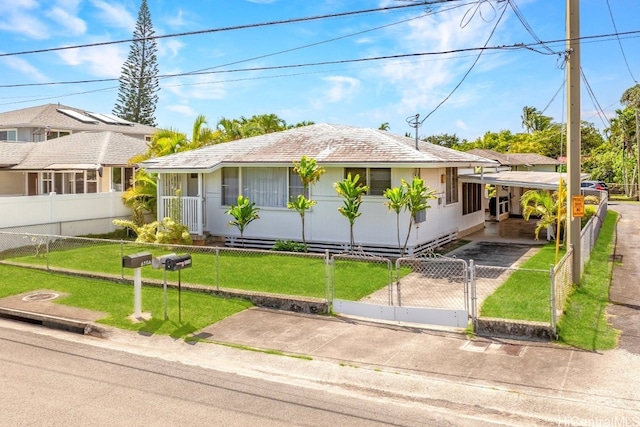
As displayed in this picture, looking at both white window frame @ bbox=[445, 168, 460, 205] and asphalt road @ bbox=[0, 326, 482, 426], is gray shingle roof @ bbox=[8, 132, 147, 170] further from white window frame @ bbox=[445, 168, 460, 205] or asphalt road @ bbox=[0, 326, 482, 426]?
asphalt road @ bbox=[0, 326, 482, 426]

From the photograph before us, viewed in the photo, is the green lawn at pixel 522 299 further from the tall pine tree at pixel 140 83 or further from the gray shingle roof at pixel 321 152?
the tall pine tree at pixel 140 83

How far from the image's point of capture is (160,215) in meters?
20.2

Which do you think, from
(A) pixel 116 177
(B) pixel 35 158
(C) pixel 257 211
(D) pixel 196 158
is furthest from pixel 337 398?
(B) pixel 35 158

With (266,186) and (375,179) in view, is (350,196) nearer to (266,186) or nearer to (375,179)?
(375,179)

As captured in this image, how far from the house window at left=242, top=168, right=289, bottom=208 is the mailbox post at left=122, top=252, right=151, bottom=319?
8.28m

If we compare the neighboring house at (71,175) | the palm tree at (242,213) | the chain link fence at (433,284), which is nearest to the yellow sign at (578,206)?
the chain link fence at (433,284)

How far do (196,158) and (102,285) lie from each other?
7952 millimetres

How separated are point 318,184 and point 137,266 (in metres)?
8.46

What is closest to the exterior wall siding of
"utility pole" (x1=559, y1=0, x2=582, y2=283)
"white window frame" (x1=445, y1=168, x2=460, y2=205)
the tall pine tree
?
"white window frame" (x1=445, y1=168, x2=460, y2=205)

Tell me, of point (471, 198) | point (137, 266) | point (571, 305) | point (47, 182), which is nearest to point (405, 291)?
point (571, 305)

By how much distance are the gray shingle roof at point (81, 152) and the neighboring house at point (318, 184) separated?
6.78 m

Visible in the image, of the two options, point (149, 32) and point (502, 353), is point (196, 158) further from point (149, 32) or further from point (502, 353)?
point (149, 32)

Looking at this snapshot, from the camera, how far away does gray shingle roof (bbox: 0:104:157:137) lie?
3534 centimetres

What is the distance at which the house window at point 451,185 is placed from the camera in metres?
19.8
